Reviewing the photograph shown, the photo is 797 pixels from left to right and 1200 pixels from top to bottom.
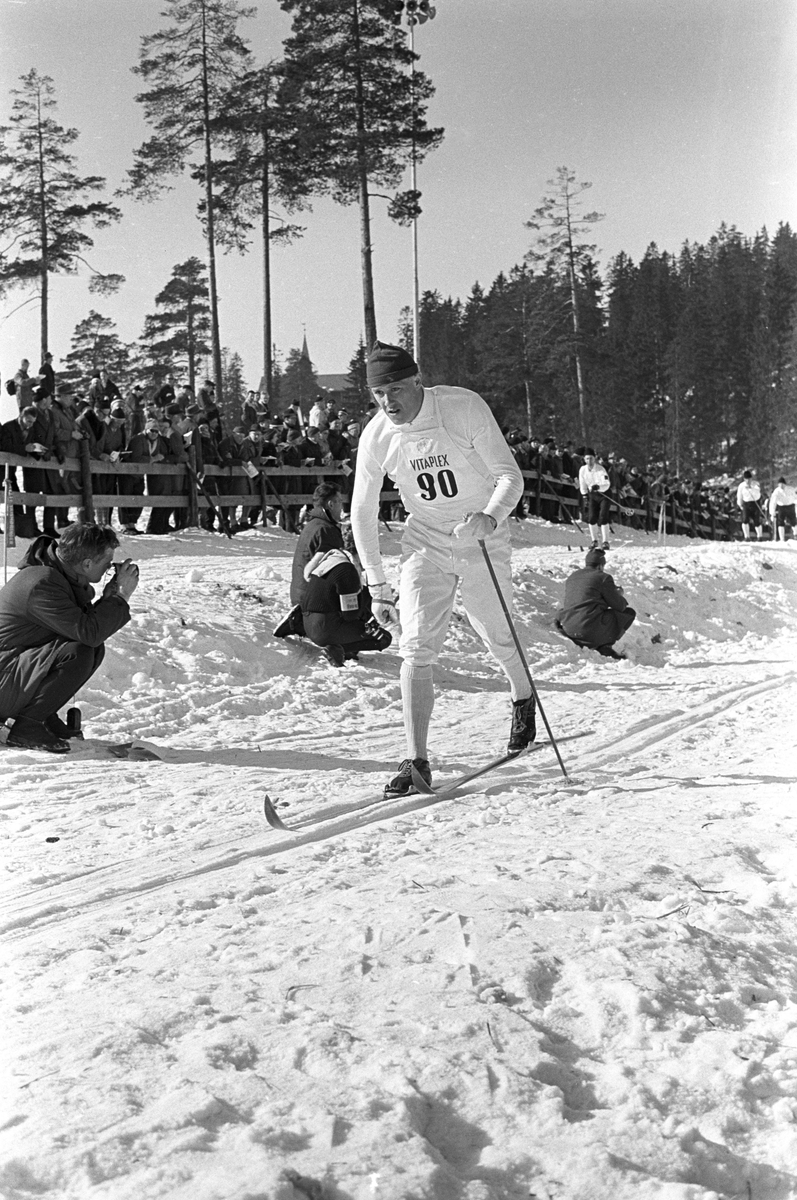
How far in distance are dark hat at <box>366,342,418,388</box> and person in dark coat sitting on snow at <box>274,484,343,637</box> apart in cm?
376

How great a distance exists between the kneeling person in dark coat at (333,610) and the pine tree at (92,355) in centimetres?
3369

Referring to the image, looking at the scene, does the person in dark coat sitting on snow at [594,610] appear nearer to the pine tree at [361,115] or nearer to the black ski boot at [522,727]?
the black ski boot at [522,727]

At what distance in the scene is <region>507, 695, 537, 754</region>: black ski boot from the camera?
227 inches

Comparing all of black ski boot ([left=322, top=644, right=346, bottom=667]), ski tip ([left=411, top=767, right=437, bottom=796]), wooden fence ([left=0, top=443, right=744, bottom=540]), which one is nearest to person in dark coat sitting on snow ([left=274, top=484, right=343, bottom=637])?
black ski boot ([left=322, top=644, right=346, bottom=667])

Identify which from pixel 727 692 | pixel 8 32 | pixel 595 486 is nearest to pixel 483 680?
pixel 727 692

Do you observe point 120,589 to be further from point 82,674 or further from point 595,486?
point 595,486

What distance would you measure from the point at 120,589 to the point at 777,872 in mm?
3635

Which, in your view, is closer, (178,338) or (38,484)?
(38,484)

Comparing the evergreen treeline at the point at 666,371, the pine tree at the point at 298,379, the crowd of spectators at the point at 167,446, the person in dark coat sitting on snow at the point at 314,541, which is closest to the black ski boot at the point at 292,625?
the person in dark coat sitting on snow at the point at 314,541

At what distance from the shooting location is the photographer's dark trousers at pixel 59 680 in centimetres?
538

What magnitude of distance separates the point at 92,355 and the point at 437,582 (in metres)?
42.4

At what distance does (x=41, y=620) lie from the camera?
5355mm

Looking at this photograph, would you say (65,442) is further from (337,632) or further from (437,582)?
(437,582)

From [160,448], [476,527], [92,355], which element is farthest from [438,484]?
[92,355]
